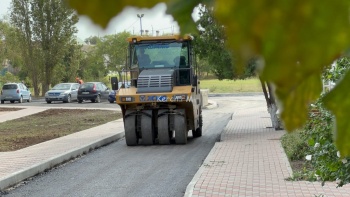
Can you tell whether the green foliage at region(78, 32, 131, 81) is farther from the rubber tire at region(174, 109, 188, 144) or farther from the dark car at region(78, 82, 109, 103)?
the dark car at region(78, 82, 109, 103)

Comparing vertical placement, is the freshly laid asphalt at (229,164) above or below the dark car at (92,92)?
below

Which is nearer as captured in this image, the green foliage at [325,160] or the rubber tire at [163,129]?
the green foliage at [325,160]

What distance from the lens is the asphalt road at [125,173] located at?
28.9 ft

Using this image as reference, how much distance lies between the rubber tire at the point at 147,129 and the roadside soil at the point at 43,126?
3.34 metres

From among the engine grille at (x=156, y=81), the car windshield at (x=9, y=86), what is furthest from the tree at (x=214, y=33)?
the car windshield at (x=9, y=86)

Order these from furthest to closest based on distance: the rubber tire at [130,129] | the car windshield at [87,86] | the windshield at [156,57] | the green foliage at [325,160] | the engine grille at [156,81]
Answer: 1. the car windshield at [87,86]
2. the rubber tire at [130,129]
3. the engine grille at [156,81]
4. the windshield at [156,57]
5. the green foliage at [325,160]

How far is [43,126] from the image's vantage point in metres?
21.5

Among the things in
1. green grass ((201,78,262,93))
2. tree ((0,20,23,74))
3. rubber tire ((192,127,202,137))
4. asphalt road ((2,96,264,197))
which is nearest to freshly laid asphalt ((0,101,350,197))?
asphalt road ((2,96,264,197))

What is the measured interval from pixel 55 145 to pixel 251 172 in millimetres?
6882

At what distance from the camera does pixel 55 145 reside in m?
14.5

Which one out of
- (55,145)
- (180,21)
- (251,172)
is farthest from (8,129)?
(180,21)

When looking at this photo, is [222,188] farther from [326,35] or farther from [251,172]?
[326,35]

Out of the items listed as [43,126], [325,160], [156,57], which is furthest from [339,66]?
[43,126]

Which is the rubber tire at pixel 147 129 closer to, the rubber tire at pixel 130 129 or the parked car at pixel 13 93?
the rubber tire at pixel 130 129
